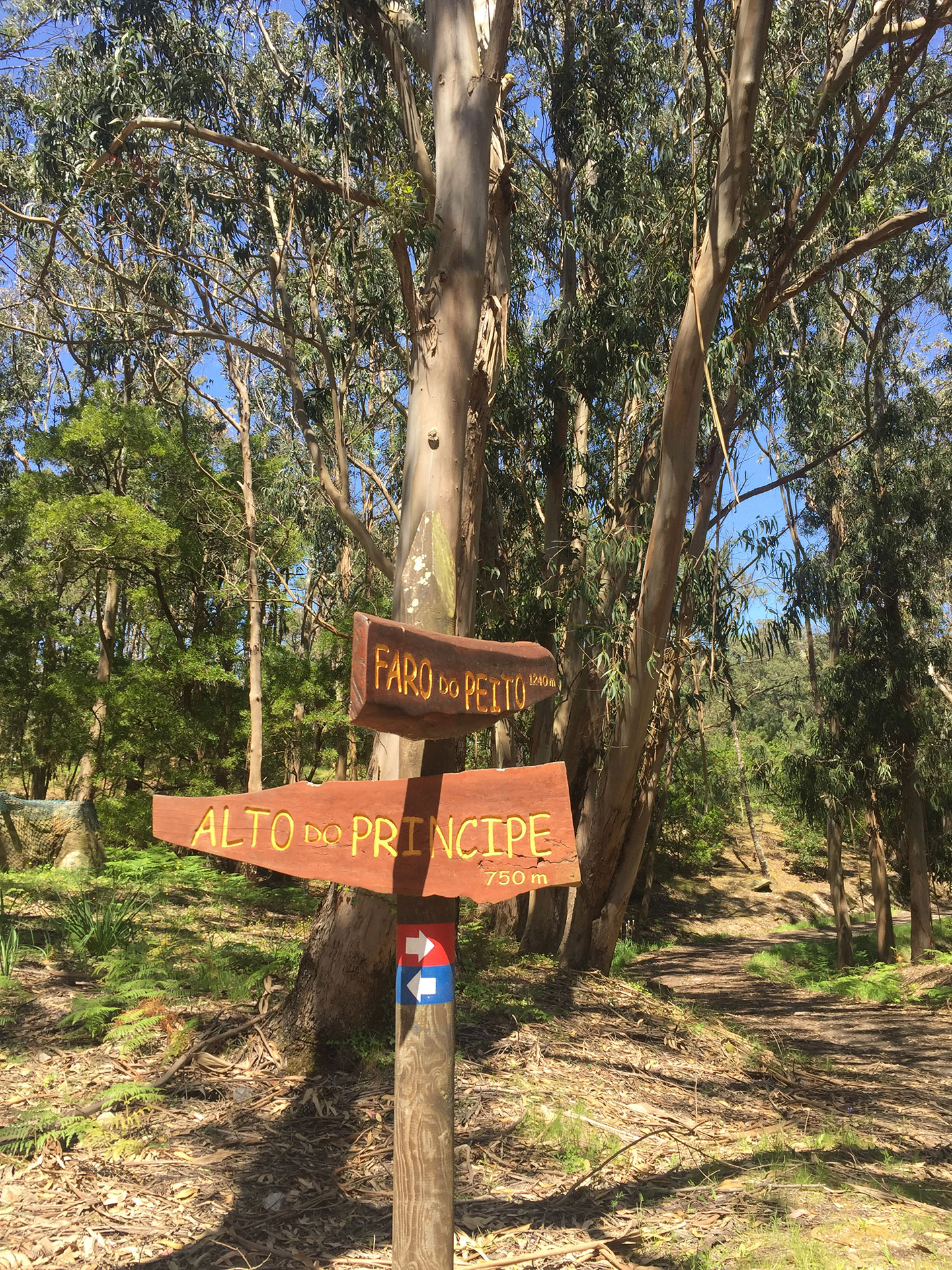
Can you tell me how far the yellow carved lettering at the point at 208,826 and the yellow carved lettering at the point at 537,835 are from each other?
95cm

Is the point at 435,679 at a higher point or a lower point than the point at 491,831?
higher

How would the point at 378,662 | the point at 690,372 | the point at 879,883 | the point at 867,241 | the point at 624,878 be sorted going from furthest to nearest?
the point at 879,883 < the point at 624,878 < the point at 867,241 < the point at 690,372 < the point at 378,662

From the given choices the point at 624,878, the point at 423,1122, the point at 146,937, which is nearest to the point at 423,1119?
the point at 423,1122

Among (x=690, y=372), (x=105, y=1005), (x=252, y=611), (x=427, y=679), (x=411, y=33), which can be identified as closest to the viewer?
(x=427, y=679)

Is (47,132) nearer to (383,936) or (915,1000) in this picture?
(383,936)

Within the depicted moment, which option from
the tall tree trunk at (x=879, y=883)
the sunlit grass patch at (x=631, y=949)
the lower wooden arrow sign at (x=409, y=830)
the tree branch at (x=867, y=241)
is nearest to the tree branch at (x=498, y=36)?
the tree branch at (x=867, y=241)

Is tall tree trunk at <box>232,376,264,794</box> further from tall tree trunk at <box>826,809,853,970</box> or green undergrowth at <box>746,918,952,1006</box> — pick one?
tall tree trunk at <box>826,809,853,970</box>

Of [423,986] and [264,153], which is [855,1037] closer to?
[423,986]

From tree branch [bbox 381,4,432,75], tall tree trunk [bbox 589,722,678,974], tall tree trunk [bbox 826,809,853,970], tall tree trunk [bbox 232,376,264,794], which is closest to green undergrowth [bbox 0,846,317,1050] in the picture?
tall tree trunk [bbox 232,376,264,794]

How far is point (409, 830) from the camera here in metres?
2.91

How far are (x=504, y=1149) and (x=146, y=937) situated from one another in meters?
3.94

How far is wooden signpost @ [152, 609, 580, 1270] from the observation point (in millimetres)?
2832

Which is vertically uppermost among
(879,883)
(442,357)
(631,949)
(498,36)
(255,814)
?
(498,36)

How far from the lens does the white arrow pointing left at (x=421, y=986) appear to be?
9.37ft
